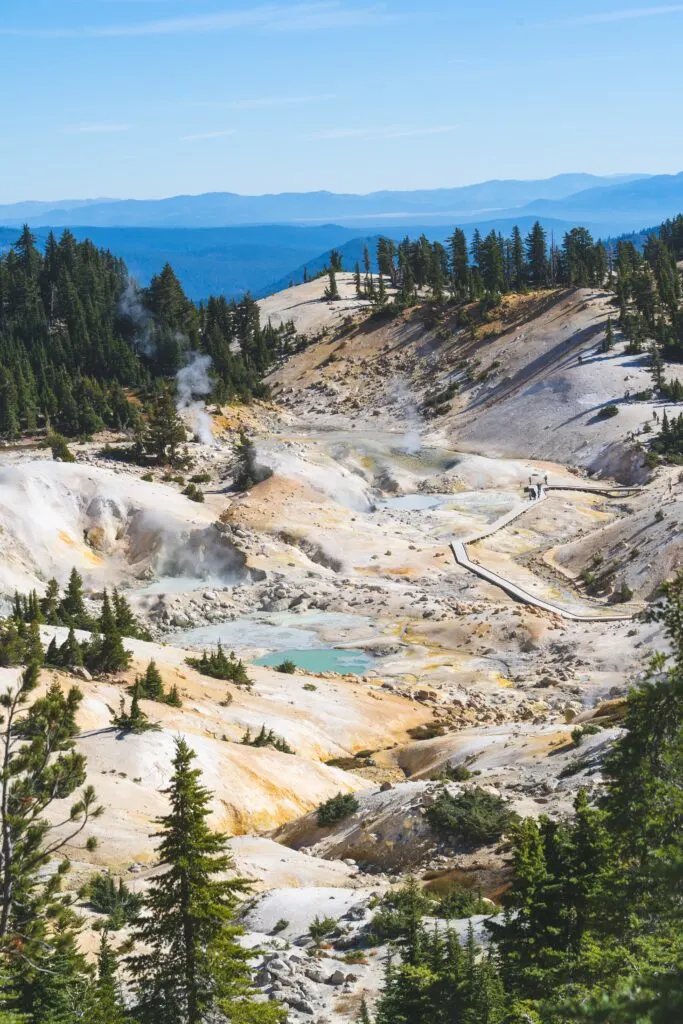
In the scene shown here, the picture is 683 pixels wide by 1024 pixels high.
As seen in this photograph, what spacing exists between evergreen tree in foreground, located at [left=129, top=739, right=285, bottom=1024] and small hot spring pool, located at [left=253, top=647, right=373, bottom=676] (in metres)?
40.3

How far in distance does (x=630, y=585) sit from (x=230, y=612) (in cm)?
2331

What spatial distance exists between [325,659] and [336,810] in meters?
27.8

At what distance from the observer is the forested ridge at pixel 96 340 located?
101 meters

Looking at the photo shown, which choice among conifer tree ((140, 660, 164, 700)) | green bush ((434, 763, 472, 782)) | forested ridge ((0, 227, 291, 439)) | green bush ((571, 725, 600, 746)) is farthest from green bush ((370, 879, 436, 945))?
forested ridge ((0, 227, 291, 439))

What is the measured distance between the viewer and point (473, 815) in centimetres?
2756

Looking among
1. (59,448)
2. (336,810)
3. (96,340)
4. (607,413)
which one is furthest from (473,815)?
(96,340)

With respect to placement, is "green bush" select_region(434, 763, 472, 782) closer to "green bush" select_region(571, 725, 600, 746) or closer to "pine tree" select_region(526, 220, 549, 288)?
"green bush" select_region(571, 725, 600, 746)

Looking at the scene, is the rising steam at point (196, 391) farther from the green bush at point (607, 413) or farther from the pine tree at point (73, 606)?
the pine tree at point (73, 606)

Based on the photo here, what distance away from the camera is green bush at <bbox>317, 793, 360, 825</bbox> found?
31766mm

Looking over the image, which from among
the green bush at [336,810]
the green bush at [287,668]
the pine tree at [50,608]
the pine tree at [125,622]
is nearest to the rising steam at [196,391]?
the pine tree at [50,608]

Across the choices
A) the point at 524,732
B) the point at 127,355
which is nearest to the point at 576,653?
the point at 524,732

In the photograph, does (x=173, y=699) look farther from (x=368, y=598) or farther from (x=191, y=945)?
(x=368, y=598)

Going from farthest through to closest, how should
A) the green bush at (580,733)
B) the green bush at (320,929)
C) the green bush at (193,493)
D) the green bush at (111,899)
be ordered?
the green bush at (193,493)
the green bush at (580,733)
the green bush at (320,929)
the green bush at (111,899)

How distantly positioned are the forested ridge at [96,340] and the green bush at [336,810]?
69.8 metres
